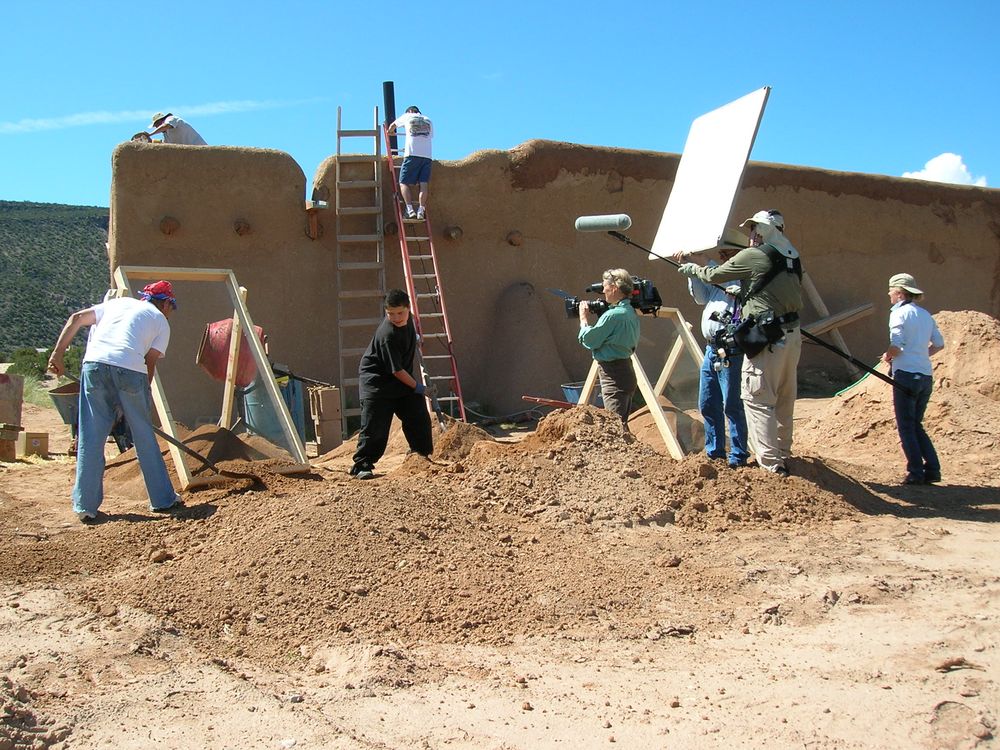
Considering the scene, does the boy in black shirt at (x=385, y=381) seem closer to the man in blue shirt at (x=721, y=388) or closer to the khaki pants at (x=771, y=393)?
the man in blue shirt at (x=721, y=388)

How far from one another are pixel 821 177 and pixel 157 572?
11100 millimetres

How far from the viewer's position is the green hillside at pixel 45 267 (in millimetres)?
33906

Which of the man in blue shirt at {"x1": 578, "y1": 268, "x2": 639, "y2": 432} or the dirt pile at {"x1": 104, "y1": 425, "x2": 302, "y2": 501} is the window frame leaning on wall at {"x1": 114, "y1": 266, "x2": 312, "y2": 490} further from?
the man in blue shirt at {"x1": 578, "y1": 268, "x2": 639, "y2": 432}

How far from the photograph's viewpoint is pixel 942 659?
3.72m

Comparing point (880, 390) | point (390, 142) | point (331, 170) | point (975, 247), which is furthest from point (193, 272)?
point (975, 247)

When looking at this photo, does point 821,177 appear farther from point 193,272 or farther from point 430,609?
point 430,609

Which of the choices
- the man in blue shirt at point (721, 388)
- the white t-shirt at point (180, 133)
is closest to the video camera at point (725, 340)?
the man in blue shirt at point (721, 388)

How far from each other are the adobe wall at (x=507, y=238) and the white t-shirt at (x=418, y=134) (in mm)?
620

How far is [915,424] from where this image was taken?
710 centimetres

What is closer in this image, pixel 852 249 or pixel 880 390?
pixel 880 390

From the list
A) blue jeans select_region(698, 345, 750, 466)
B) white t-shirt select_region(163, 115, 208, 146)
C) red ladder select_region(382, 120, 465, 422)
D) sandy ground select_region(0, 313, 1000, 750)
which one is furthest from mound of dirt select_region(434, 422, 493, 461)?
white t-shirt select_region(163, 115, 208, 146)

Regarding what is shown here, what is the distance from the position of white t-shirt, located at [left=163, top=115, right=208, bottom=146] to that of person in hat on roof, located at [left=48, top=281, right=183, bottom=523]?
5477mm

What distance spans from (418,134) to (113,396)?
555cm

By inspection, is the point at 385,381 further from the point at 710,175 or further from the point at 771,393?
the point at 710,175
